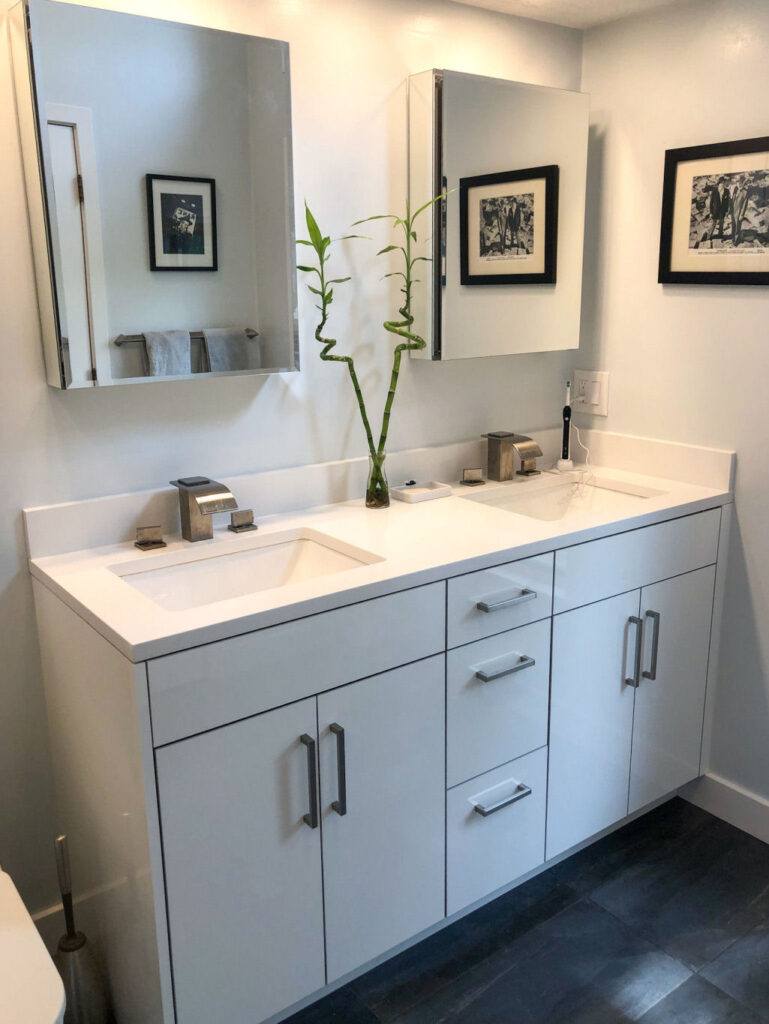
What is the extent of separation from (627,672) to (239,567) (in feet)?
3.23

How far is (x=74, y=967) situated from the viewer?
1714 mm

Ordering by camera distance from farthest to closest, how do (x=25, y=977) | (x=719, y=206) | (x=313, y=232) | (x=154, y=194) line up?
1. (x=719, y=206)
2. (x=313, y=232)
3. (x=154, y=194)
4. (x=25, y=977)

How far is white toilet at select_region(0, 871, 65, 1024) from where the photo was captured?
127cm

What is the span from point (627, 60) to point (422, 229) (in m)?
0.78

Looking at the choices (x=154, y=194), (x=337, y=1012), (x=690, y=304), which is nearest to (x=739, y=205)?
(x=690, y=304)

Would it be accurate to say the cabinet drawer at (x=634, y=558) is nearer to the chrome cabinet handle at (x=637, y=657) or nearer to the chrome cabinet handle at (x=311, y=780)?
the chrome cabinet handle at (x=637, y=657)

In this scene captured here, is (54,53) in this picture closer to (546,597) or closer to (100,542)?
(100,542)

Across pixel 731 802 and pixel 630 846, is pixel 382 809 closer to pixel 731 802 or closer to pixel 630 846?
pixel 630 846

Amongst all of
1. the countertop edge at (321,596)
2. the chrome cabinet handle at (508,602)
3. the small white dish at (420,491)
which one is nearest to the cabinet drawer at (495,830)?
the chrome cabinet handle at (508,602)

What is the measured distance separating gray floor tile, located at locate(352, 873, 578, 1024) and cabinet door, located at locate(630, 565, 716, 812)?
1.15 feet

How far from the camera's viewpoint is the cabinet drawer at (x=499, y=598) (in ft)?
5.87

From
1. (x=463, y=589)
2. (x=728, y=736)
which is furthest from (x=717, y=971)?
(x=463, y=589)

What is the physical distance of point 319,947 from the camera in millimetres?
1714

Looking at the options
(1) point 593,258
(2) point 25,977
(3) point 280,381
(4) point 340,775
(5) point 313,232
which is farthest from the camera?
(1) point 593,258
